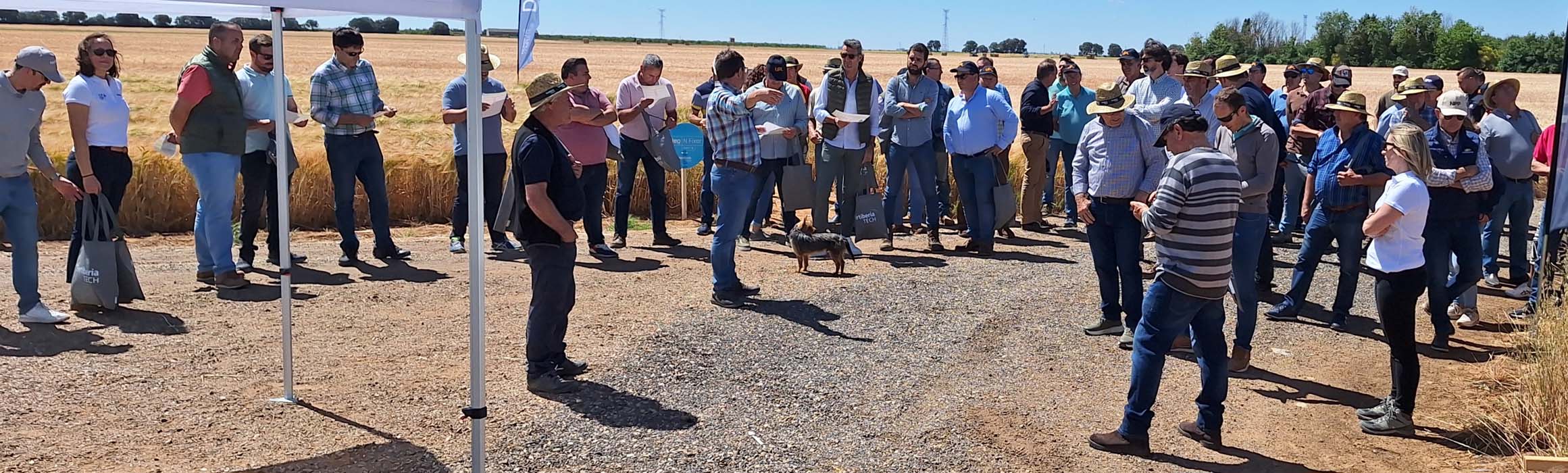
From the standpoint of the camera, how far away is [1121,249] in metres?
7.11

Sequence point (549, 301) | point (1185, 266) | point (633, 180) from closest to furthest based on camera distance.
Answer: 1. point (1185, 266)
2. point (549, 301)
3. point (633, 180)

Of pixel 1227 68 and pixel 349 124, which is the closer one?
pixel 349 124

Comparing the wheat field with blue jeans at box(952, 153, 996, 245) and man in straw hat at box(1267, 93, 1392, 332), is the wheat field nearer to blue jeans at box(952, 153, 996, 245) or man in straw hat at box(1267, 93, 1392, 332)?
blue jeans at box(952, 153, 996, 245)

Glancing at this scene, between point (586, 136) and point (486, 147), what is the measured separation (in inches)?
63.3

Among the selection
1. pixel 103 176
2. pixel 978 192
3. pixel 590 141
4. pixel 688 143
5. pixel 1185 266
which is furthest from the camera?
pixel 688 143

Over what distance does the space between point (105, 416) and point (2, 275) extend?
13.3ft

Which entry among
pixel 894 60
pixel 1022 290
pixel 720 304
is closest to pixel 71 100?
pixel 720 304

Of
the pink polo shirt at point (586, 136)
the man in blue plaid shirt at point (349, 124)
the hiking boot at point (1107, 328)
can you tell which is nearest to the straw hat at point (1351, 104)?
the hiking boot at point (1107, 328)

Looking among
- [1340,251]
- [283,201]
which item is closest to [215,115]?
[283,201]

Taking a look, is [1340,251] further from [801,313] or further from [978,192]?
[801,313]

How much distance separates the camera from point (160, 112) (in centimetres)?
2655

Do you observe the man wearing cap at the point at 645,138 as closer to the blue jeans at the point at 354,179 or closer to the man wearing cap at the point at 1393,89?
the blue jeans at the point at 354,179

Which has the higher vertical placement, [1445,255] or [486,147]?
[486,147]

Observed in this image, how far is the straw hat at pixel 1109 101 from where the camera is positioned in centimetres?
710
